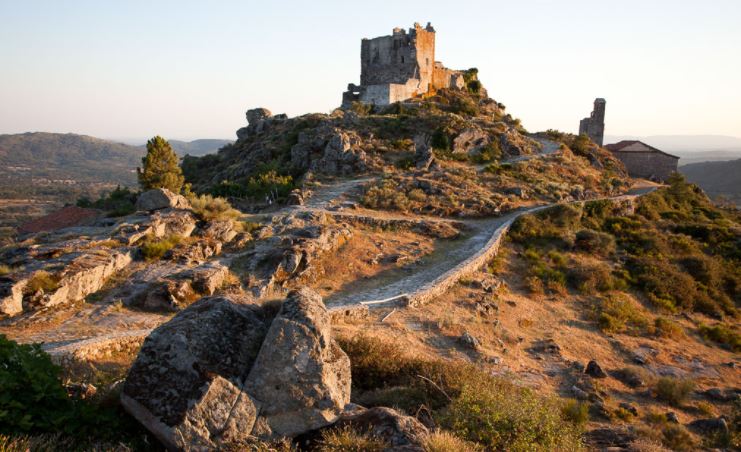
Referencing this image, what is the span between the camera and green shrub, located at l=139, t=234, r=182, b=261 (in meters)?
12.8

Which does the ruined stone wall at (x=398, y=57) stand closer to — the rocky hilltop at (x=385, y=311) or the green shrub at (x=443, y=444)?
the rocky hilltop at (x=385, y=311)

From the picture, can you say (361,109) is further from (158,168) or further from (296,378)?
(296,378)

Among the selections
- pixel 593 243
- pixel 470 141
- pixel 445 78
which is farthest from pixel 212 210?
pixel 445 78

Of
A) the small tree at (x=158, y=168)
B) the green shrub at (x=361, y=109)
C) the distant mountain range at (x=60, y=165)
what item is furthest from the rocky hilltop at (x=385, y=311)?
the distant mountain range at (x=60, y=165)

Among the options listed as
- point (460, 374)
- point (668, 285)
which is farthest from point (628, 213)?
point (460, 374)

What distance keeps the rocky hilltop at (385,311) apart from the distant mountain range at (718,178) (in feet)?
267

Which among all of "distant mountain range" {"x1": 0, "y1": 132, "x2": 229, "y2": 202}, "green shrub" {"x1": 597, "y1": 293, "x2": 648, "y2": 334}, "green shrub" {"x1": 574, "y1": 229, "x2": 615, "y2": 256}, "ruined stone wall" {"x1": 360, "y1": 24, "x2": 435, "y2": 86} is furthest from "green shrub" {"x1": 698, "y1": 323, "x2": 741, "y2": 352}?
"distant mountain range" {"x1": 0, "y1": 132, "x2": 229, "y2": 202}

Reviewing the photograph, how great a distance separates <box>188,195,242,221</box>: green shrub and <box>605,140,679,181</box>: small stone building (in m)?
39.6

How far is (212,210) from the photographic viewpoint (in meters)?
16.4

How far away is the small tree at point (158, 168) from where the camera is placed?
23.2m

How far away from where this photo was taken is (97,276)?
36.3 feet

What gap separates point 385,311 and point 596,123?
4940 cm

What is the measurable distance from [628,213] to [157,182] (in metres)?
25.6

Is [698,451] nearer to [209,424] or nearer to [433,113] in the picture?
[209,424]
